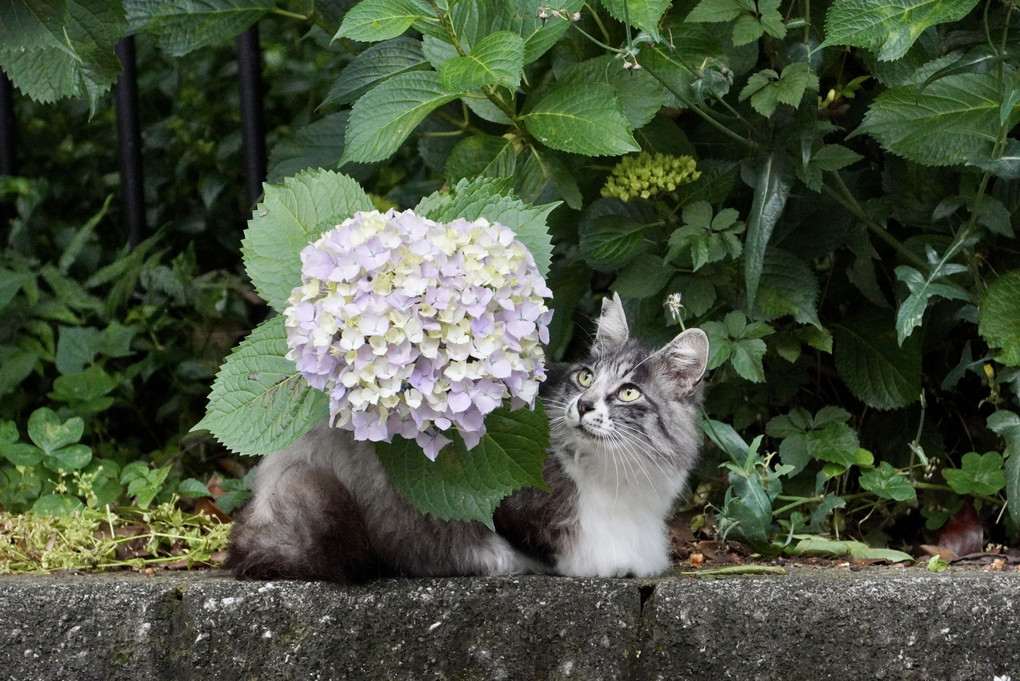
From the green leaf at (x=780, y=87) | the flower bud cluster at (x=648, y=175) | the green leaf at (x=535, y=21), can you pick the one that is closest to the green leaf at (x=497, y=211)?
the green leaf at (x=535, y=21)

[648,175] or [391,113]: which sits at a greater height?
[391,113]

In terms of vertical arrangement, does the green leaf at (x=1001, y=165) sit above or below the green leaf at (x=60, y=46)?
below

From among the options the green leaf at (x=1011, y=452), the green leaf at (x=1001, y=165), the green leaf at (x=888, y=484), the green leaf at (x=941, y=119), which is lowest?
the green leaf at (x=888, y=484)

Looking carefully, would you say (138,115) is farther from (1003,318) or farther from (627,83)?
(1003,318)

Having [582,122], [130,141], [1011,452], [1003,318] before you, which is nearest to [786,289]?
[1003,318]

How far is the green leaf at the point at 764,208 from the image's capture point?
2479 mm

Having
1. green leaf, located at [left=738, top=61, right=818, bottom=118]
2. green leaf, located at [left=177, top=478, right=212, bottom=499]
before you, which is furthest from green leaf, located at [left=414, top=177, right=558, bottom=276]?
green leaf, located at [left=177, top=478, right=212, bottom=499]

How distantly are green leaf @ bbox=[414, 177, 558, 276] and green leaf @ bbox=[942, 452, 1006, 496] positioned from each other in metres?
1.19

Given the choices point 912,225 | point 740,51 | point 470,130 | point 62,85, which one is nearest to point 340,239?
point 62,85

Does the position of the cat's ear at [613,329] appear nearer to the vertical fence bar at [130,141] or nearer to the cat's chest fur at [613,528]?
the cat's chest fur at [613,528]

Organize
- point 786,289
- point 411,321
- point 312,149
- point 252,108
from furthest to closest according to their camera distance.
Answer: point 252,108, point 312,149, point 786,289, point 411,321

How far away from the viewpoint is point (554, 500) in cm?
226

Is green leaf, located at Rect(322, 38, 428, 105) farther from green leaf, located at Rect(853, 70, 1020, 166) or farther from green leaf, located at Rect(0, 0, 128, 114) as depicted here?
green leaf, located at Rect(853, 70, 1020, 166)

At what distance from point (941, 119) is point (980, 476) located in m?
0.82
